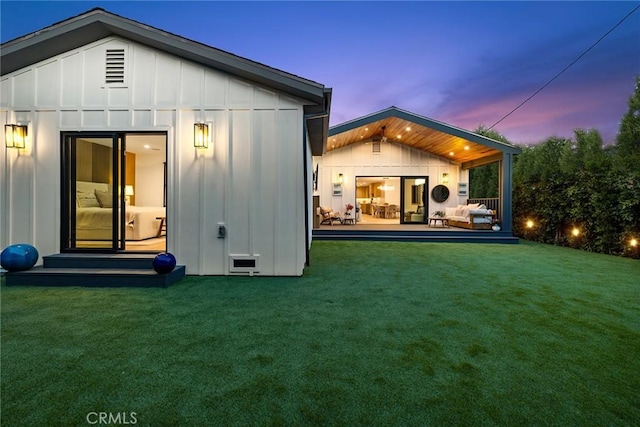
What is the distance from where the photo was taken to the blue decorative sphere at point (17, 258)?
13.1 feet

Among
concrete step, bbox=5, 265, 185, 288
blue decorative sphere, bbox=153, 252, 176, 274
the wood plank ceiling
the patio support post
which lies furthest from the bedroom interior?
the patio support post

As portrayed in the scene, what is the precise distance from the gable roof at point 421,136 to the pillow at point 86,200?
637 cm

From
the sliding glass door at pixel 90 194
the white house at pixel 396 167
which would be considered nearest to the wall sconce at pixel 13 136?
the sliding glass door at pixel 90 194

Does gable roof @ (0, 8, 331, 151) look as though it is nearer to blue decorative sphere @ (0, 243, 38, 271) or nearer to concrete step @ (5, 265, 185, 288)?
blue decorative sphere @ (0, 243, 38, 271)

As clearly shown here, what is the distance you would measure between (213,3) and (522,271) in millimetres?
24358

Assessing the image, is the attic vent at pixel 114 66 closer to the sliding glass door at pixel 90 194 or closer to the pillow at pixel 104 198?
the sliding glass door at pixel 90 194

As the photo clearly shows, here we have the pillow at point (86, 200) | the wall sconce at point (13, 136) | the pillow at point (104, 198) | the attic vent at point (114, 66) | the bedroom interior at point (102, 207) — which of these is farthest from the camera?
the pillow at point (104, 198)

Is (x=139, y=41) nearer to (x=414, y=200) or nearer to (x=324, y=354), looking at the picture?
(x=324, y=354)

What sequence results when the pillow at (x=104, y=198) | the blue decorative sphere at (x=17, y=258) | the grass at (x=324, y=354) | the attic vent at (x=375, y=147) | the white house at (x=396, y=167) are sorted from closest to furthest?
the grass at (x=324, y=354) < the blue decorative sphere at (x=17, y=258) < the pillow at (x=104, y=198) < the white house at (x=396, y=167) < the attic vent at (x=375, y=147)

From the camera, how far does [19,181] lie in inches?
181

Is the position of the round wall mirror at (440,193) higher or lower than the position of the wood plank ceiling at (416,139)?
lower

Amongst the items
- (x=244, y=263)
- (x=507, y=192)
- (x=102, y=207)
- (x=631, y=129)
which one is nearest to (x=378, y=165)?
(x=507, y=192)

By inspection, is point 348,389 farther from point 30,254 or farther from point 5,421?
point 30,254

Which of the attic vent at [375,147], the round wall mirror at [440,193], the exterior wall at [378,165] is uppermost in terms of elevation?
the attic vent at [375,147]
